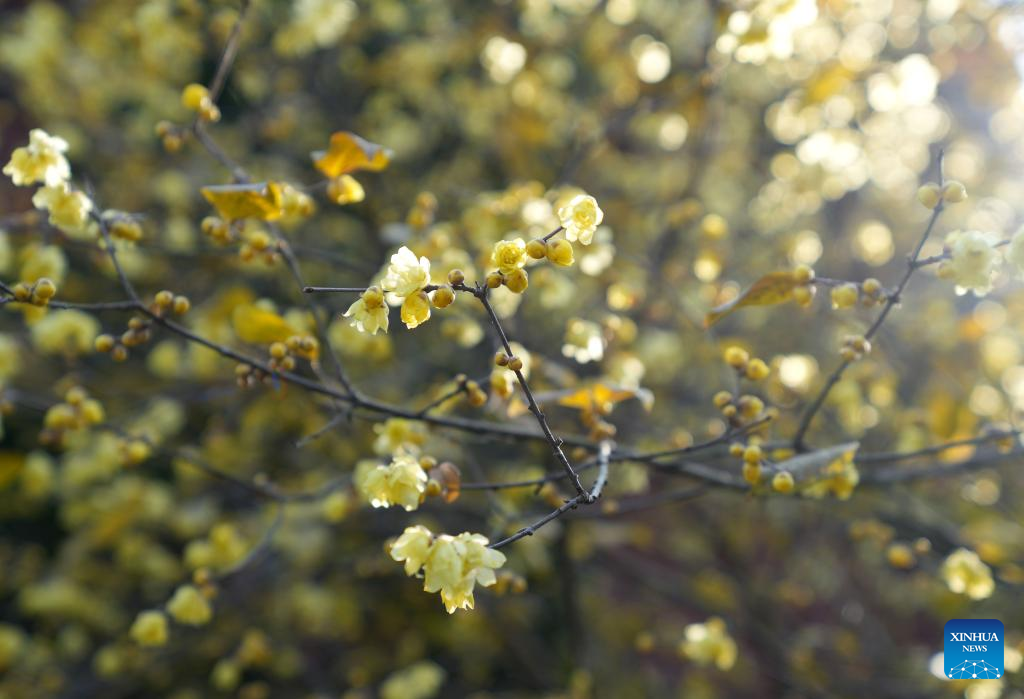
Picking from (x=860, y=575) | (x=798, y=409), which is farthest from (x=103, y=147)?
(x=860, y=575)

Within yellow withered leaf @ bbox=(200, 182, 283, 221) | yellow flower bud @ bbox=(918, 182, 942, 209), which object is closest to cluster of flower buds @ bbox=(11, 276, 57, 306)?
yellow withered leaf @ bbox=(200, 182, 283, 221)

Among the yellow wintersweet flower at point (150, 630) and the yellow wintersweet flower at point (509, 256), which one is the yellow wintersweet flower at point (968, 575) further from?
the yellow wintersweet flower at point (150, 630)

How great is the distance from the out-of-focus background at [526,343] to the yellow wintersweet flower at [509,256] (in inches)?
39.7

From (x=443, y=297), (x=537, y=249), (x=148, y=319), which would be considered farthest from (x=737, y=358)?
(x=148, y=319)

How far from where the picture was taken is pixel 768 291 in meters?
1.40

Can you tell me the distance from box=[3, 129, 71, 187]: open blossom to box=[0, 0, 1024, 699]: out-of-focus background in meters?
0.83

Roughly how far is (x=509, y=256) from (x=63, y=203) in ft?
2.64

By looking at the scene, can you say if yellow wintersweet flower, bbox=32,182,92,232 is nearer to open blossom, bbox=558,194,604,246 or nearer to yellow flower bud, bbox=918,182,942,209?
open blossom, bbox=558,194,604,246

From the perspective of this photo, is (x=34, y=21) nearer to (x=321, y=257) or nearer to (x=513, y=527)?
(x=321, y=257)

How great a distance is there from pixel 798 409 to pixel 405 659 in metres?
1.62

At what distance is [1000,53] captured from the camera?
318 cm

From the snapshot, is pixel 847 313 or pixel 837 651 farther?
pixel 837 651

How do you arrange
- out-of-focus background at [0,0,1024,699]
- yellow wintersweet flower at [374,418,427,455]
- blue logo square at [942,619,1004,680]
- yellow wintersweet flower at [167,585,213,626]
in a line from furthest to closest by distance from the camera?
out-of-focus background at [0,0,1024,699] < blue logo square at [942,619,1004,680] < yellow wintersweet flower at [167,585,213,626] < yellow wintersweet flower at [374,418,427,455]

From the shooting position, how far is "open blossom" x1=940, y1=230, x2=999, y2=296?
1227 millimetres
